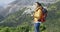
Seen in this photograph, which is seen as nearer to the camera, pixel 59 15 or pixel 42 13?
pixel 42 13

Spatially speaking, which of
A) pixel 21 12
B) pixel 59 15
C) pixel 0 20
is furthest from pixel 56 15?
pixel 0 20

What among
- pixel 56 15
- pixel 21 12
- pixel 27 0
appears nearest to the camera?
pixel 27 0

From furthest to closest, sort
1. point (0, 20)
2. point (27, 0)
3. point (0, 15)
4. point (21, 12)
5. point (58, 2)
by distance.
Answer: point (58, 2)
point (21, 12)
point (27, 0)
point (0, 20)
point (0, 15)

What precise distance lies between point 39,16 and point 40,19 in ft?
0.16

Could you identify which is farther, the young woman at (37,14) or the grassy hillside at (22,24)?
the grassy hillside at (22,24)

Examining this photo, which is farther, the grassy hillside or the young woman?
the grassy hillside

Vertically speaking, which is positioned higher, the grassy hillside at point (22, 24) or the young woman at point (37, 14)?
the young woman at point (37, 14)

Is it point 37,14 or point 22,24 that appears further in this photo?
point 22,24

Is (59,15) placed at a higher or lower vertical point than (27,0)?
lower

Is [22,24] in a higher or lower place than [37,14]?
lower

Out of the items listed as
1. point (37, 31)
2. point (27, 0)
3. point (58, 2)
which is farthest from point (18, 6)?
point (37, 31)

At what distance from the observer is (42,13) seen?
2.97m

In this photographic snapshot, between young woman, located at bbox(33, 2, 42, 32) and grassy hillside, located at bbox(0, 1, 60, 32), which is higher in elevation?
young woman, located at bbox(33, 2, 42, 32)

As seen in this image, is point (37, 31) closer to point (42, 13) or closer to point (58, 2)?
point (42, 13)
